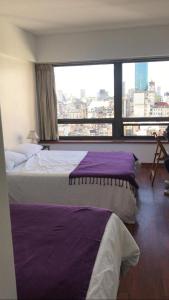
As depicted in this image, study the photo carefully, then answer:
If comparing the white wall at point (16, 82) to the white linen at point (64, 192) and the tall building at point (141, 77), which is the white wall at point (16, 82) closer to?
the white linen at point (64, 192)

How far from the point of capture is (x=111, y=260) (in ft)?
4.90

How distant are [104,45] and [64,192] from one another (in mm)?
2948

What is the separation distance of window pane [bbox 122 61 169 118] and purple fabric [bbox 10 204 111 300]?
11.9ft

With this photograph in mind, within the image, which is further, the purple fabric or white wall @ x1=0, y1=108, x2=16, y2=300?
the purple fabric

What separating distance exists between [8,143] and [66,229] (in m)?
2.79

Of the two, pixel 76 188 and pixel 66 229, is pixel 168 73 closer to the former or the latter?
pixel 76 188

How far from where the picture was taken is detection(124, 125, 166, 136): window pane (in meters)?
5.27

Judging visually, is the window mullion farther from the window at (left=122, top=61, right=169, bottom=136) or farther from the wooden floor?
the wooden floor

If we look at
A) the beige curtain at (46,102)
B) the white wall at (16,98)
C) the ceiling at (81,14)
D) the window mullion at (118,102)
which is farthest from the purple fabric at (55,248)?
the window mullion at (118,102)

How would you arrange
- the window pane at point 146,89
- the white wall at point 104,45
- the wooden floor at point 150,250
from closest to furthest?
the wooden floor at point 150,250, the white wall at point 104,45, the window pane at point 146,89

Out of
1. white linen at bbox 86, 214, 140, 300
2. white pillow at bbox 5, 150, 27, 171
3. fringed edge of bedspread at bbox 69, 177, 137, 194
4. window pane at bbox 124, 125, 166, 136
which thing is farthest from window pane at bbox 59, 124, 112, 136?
white linen at bbox 86, 214, 140, 300

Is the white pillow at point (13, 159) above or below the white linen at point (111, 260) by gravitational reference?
above

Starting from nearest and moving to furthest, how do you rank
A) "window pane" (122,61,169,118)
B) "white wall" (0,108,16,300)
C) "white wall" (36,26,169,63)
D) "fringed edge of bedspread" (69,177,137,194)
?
1. "white wall" (0,108,16,300)
2. "fringed edge of bedspread" (69,177,137,194)
3. "white wall" (36,26,169,63)
4. "window pane" (122,61,169,118)

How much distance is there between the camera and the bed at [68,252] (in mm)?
1247
